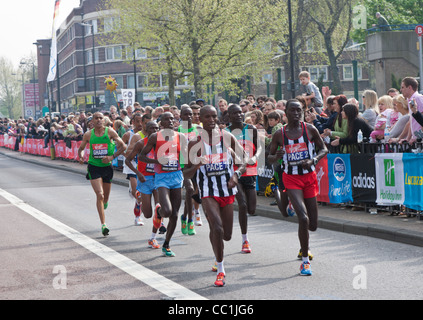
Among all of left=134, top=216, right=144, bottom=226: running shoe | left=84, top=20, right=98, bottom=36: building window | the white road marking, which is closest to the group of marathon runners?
the white road marking

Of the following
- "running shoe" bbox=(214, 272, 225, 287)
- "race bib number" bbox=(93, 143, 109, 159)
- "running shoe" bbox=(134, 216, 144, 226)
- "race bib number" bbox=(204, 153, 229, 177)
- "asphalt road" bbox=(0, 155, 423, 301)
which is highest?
"race bib number" bbox=(93, 143, 109, 159)

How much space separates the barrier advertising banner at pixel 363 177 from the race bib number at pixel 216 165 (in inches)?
189

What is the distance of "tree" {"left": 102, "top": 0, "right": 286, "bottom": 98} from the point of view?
34.1m

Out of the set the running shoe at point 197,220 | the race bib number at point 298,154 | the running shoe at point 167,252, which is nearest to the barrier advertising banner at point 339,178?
the running shoe at point 197,220

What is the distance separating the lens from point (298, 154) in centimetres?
793

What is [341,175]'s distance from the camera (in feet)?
41.1

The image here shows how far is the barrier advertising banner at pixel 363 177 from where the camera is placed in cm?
1176

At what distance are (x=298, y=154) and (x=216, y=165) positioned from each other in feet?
3.36

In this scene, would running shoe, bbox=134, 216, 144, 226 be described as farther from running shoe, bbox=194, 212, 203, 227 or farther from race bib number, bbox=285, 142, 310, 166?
race bib number, bbox=285, 142, 310, 166

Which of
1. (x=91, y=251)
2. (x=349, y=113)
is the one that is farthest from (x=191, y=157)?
(x=349, y=113)

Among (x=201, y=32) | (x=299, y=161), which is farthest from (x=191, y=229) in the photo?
(x=201, y=32)

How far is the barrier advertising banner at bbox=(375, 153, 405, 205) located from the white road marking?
463 cm
